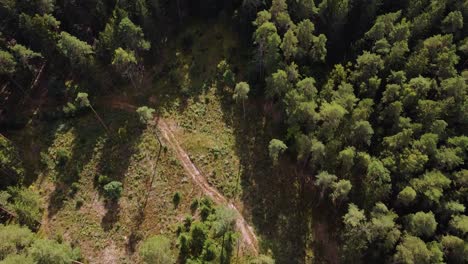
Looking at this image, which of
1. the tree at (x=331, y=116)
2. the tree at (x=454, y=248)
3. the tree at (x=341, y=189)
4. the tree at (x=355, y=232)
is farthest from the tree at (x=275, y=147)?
the tree at (x=454, y=248)

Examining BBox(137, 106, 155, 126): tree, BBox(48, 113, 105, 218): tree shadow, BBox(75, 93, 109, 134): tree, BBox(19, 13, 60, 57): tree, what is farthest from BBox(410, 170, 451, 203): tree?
BBox(19, 13, 60, 57): tree

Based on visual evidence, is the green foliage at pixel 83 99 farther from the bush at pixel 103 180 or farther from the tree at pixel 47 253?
the tree at pixel 47 253

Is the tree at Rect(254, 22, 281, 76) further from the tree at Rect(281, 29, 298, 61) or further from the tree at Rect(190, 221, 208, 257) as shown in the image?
the tree at Rect(190, 221, 208, 257)

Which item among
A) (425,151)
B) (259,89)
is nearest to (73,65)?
(259,89)

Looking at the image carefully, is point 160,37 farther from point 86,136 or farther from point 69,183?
point 69,183

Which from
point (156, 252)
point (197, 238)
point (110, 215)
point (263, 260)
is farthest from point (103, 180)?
point (263, 260)

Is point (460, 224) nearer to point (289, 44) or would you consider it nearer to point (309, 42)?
point (309, 42)
